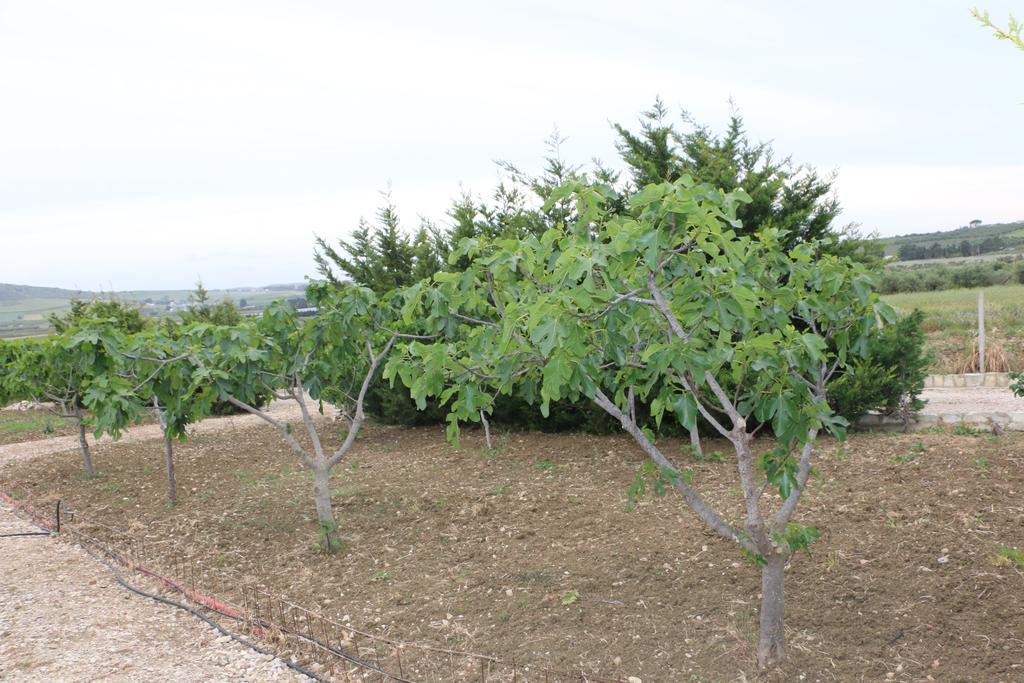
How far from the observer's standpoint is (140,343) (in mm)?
5414

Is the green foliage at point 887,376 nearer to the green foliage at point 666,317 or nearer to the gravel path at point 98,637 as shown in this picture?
the green foliage at point 666,317

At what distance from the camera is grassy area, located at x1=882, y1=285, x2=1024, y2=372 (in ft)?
39.5

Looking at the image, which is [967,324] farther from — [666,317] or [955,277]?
[666,317]

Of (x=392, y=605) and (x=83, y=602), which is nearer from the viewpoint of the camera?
(x=392, y=605)

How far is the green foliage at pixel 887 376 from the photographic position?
7277mm

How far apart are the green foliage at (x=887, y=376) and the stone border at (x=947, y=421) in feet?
0.85

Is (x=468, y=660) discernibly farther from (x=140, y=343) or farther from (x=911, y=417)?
(x=911, y=417)

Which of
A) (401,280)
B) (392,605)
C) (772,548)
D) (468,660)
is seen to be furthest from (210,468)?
(772,548)

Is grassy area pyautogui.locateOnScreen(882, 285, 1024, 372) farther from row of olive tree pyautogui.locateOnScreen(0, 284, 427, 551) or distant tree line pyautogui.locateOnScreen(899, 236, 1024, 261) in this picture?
row of olive tree pyautogui.locateOnScreen(0, 284, 427, 551)

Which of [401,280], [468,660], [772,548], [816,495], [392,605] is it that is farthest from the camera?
[401,280]

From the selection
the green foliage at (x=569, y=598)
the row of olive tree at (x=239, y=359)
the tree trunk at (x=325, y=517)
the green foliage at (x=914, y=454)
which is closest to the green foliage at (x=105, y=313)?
the row of olive tree at (x=239, y=359)

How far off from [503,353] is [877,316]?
175 cm

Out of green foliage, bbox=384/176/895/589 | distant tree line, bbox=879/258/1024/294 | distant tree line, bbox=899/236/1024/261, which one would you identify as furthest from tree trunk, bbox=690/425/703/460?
distant tree line, bbox=899/236/1024/261

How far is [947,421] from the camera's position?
7.86 meters
